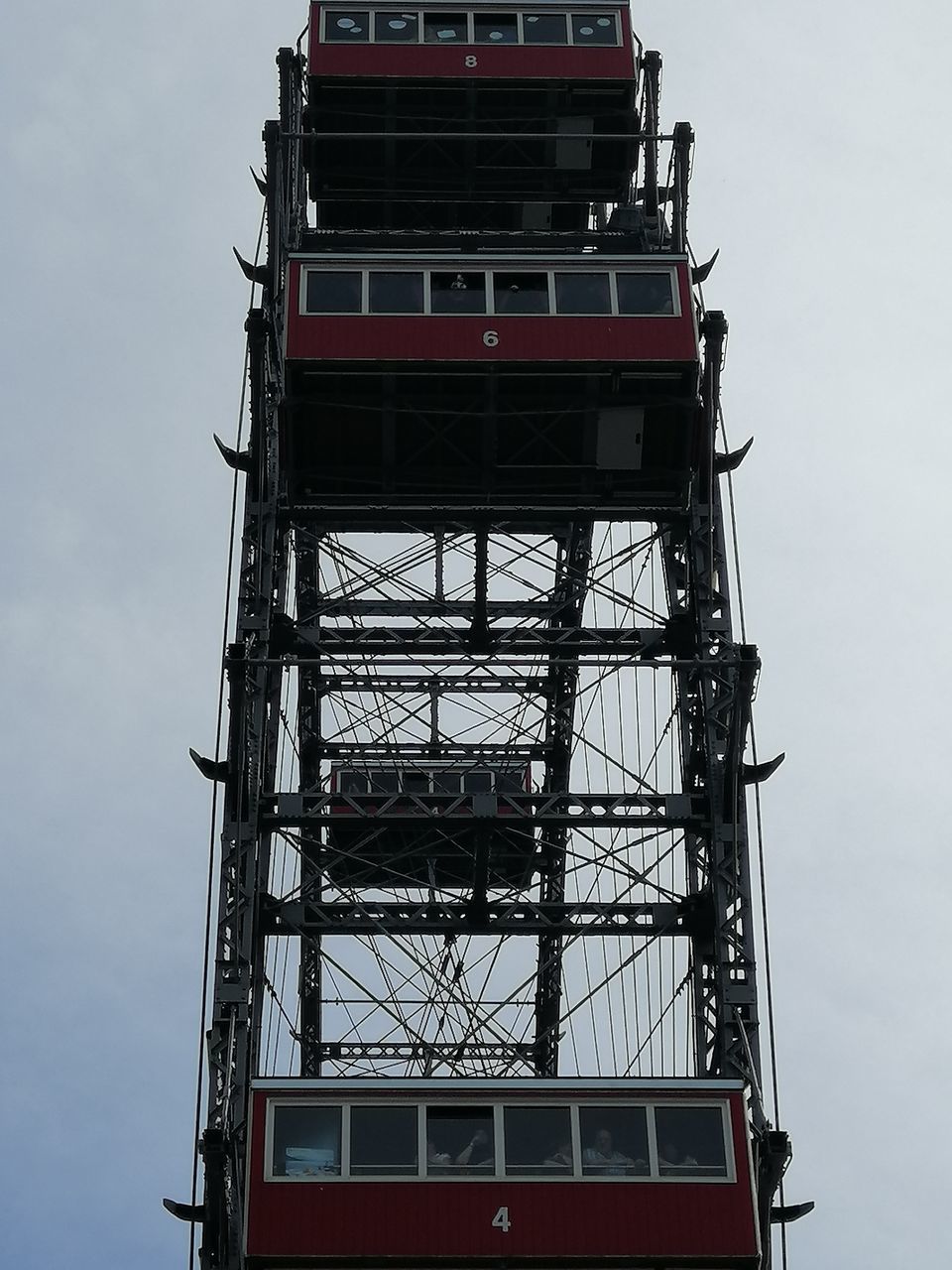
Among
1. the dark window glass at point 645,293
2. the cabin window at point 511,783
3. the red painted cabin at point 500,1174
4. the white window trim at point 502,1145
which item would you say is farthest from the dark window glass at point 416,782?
the white window trim at point 502,1145

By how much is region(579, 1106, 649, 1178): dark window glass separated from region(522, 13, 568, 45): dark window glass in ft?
77.4

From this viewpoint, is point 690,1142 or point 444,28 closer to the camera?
point 690,1142

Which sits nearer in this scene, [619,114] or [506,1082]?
[506,1082]

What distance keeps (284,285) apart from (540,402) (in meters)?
4.99

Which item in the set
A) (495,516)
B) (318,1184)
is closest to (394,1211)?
(318,1184)

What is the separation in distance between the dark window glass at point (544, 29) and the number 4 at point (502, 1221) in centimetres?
2488

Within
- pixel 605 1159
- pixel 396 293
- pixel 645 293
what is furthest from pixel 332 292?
pixel 605 1159

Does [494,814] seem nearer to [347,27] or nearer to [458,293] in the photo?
[458,293]

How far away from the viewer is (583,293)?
1554 inches

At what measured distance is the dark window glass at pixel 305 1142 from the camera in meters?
30.7

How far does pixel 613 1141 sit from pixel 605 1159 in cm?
26

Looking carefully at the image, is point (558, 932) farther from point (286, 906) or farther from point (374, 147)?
point (374, 147)

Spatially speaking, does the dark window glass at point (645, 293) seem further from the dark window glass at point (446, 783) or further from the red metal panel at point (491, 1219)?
the red metal panel at point (491, 1219)

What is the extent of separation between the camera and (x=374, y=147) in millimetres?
47844
